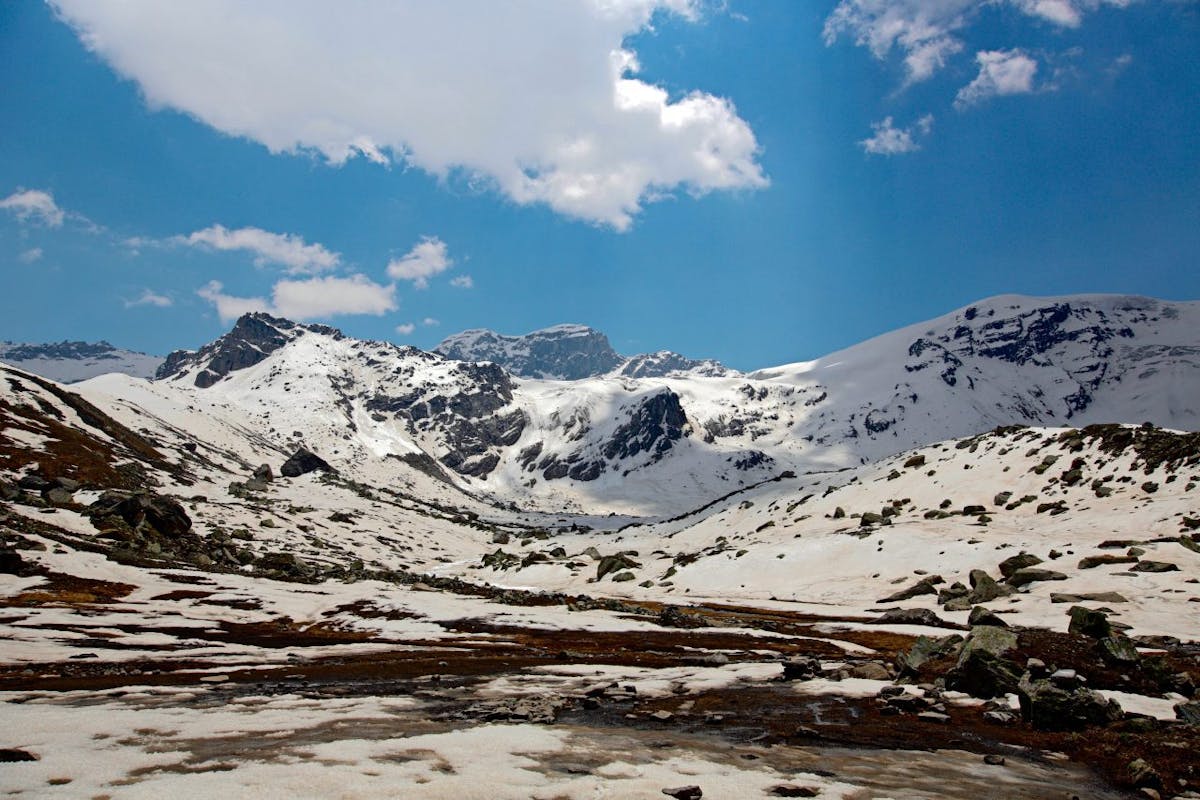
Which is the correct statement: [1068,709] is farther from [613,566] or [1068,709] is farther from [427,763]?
[613,566]

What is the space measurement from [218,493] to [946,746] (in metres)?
159

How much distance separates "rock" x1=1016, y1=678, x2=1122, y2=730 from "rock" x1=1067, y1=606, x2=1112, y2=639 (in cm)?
1046

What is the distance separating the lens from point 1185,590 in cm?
3969

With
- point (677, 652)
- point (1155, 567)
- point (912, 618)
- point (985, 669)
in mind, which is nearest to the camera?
point (985, 669)

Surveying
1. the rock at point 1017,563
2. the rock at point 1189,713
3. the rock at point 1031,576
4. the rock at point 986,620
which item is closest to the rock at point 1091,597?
the rock at point 1031,576

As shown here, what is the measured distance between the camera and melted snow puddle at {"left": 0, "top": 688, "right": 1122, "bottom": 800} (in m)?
12.9

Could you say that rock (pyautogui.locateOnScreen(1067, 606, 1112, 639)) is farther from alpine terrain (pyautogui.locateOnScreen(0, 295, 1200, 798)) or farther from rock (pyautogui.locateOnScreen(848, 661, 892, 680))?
rock (pyautogui.locateOnScreen(848, 661, 892, 680))

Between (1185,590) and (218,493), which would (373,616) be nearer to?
(1185,590)

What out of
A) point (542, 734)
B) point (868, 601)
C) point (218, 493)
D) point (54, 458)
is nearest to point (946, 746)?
point (542, 734)

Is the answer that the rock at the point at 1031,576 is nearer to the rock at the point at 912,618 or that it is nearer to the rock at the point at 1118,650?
the rock at the point at 912,618

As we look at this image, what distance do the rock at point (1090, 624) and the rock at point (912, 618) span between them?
1500 cm

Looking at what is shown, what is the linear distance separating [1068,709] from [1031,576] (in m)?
33.8

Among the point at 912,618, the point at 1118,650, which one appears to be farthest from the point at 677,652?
the point at 1118,650

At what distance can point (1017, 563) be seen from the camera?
51.8 metres
